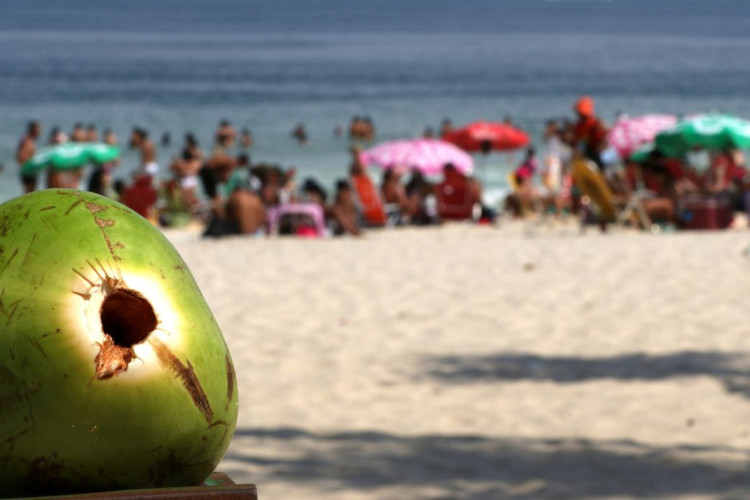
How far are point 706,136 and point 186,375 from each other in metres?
13.8

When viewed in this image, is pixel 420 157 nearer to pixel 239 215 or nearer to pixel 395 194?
pixel 395 194

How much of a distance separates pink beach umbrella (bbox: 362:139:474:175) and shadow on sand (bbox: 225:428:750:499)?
1104 centimetres

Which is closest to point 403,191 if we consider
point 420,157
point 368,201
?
point 420,157

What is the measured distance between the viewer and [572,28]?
500 ft

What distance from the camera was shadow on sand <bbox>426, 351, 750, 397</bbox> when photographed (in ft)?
23.9

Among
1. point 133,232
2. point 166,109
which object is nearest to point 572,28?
point 166,109

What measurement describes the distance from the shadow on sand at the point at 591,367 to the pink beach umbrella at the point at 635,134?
375 inches

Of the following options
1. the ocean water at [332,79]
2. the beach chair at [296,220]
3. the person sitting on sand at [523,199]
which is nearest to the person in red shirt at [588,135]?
the person sitting on sand at [523,199]

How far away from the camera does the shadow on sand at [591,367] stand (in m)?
7.27

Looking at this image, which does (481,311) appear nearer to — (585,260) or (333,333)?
(333,333)

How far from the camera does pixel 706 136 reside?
14461 mm

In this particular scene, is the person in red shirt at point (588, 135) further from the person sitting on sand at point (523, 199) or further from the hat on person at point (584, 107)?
the person sitting on sand at point (523, 199)

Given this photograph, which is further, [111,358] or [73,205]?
[73,205]

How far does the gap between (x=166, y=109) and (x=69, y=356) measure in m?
49.8
